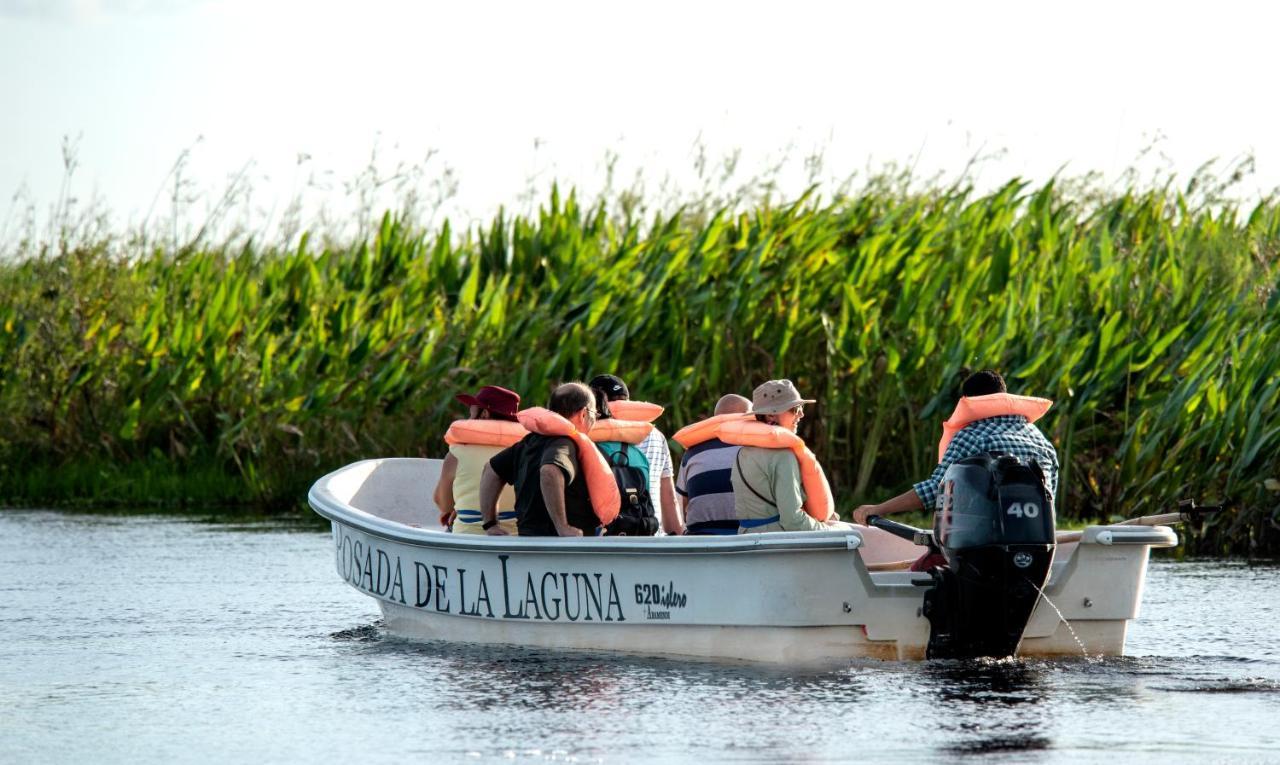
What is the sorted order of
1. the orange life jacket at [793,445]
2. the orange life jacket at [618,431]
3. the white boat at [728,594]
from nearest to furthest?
the white boat at [728,594] → the orange life jacket at [793,445] → the orange life jacket at [618,431]

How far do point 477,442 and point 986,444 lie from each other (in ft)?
8.98

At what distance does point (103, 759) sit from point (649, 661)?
2.99 meters

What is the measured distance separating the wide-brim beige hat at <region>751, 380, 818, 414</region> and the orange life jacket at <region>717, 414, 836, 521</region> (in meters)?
0.07

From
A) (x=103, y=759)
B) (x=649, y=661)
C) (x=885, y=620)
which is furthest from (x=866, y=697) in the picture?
(x=103, y=759)

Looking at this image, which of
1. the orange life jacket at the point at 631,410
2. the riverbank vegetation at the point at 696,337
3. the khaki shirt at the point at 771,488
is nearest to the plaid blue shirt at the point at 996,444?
the khaki shirt at the point at 771,488

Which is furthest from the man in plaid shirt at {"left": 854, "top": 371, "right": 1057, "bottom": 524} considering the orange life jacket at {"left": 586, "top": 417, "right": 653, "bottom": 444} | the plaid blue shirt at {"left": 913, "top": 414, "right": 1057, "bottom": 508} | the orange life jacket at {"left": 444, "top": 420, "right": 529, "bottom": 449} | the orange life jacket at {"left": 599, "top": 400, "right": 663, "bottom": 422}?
the orange life jacket at {"left": 444, "top": 420, "right": 529, "bottom": 449}

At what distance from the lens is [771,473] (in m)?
9.52

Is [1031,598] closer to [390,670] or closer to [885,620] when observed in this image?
[885,620]

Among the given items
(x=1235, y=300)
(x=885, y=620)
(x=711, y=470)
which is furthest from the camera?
(x=1235, y=300)

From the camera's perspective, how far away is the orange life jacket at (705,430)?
9.80 m

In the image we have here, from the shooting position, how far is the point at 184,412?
64.0 feet

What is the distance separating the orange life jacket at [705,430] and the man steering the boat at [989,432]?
2.59 ft

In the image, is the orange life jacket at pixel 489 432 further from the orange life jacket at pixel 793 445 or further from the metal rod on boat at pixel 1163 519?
the metal rod on boat at pixel 1163 519

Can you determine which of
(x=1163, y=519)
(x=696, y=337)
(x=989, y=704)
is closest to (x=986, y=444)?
(x=1163, y=519)
